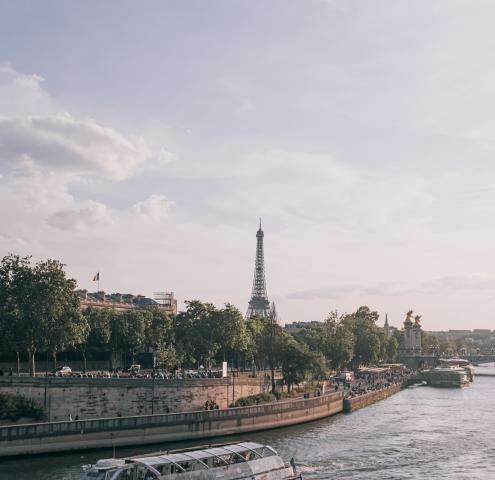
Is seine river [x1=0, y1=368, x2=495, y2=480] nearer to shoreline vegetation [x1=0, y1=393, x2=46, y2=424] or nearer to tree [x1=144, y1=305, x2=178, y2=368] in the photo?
shoreline vegetation [x1=0, y1=393, x2=46, y2=424]

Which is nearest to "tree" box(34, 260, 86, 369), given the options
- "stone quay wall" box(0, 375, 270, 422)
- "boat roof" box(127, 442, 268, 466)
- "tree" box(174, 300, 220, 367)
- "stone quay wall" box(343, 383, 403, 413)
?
"stone quay wall" box(0, 375, 270, 422)

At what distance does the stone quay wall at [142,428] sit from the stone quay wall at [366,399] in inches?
781

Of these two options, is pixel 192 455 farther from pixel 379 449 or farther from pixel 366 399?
pixel 366 399

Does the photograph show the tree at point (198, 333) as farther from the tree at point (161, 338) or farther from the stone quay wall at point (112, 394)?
the stone quay wall at point (112, 394)

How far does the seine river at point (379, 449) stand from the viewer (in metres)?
60.0

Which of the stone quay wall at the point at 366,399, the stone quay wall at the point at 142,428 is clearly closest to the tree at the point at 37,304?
the stone quay wall at the point at 142,428

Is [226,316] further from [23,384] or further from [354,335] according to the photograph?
[354,335]

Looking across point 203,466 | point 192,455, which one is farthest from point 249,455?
point 192,455

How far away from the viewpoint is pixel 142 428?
6962 centimetres

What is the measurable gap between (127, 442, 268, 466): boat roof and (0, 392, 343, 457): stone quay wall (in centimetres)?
1756

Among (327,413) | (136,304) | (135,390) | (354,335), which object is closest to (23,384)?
(135,390)

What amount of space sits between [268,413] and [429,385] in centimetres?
12274

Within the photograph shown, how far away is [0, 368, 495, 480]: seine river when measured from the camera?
197ft

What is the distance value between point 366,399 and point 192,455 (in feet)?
252
